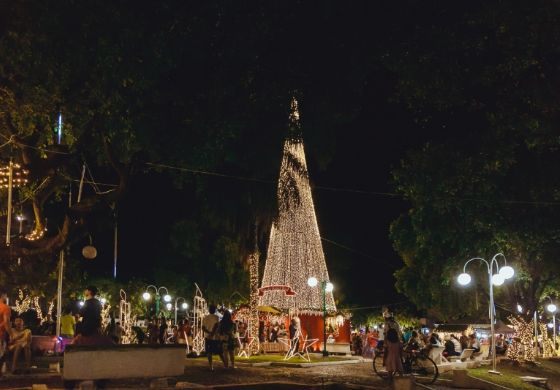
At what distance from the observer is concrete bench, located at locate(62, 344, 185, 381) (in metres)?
10.8

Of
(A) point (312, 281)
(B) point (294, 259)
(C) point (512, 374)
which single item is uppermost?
(B) point (294, 259)

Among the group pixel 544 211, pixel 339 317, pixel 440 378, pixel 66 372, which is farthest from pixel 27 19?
pixel 339 317

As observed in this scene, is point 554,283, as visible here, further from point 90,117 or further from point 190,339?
point 90,117

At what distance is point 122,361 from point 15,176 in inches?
420

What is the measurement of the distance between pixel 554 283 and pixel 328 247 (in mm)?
16979

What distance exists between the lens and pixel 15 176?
65.9 feet

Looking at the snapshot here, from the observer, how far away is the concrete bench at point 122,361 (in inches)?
424

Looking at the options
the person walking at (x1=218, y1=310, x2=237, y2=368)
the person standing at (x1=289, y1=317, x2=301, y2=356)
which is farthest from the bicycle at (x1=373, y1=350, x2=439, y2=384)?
the person standing at (x1=289, y1=317, x2=301, y2=356)

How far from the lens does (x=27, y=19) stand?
562 inches

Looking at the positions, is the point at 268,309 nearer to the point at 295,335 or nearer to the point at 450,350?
the point at 295,335

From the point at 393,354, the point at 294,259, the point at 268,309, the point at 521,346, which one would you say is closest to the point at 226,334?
the point at 393,354

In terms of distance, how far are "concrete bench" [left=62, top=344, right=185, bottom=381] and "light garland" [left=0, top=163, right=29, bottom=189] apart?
9334 millimetres

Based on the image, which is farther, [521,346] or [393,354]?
[521,346]

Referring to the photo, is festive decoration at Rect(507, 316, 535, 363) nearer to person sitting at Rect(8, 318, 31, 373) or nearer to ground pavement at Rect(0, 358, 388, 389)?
ground pavement at Rect(0, 358, 388, 389)
